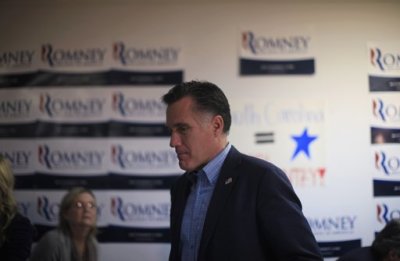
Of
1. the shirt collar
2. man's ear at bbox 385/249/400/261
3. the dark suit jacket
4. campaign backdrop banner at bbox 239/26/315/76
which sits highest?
campaign backdrop banner at bbox 239/26/315/76

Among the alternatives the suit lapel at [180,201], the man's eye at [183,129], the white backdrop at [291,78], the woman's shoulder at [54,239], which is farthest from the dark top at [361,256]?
the woman's shoulder at [54,239]

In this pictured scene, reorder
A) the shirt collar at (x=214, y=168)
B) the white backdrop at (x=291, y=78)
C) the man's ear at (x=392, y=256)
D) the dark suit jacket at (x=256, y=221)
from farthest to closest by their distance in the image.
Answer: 1. the white backdrop at (x=291, y=78)
2. the man's ear at (x=392, y=256)
3. the shirt collar at (x=214, y=168)
4. the dark suit jacket at (x=256, y=221)

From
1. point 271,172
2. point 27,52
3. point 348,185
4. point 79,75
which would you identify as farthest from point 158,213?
point 271,172

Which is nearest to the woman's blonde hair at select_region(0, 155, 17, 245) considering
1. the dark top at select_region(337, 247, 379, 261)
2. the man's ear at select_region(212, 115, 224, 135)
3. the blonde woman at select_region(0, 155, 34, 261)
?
the blonde woman at select_region(0, 155, 34, 261)

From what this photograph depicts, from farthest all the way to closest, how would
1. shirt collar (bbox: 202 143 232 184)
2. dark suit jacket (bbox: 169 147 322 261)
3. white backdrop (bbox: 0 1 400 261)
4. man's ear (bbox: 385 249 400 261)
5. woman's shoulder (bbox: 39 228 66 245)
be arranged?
white backdrop (bbox: 0 1 400 261)
woman's shoulder (bbox: 39 228 66 245)
man's ear (bbox: 385 249 400 261)
shirt collar (bbox: 202 143 232 184)
dark suit jacket (bbox: 169 147 322 261)

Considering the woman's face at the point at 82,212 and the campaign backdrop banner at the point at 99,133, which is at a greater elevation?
the campaign backdrop banner at the point at 99,133

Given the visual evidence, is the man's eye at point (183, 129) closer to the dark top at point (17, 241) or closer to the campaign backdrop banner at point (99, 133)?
the dark top at point (17, 241)

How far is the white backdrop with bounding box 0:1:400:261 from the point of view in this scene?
3146mm

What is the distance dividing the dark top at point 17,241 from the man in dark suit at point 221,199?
28.7 inches

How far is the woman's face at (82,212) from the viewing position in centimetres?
288

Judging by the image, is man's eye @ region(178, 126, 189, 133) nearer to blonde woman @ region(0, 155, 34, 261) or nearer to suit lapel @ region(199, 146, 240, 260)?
suit lapel @ region(199, 146, 240, 260)

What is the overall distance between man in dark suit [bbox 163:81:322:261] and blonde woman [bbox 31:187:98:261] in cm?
148

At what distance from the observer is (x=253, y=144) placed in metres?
3.19

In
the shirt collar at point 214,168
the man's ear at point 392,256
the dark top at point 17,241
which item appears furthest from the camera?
the man's ear at point 392,256
